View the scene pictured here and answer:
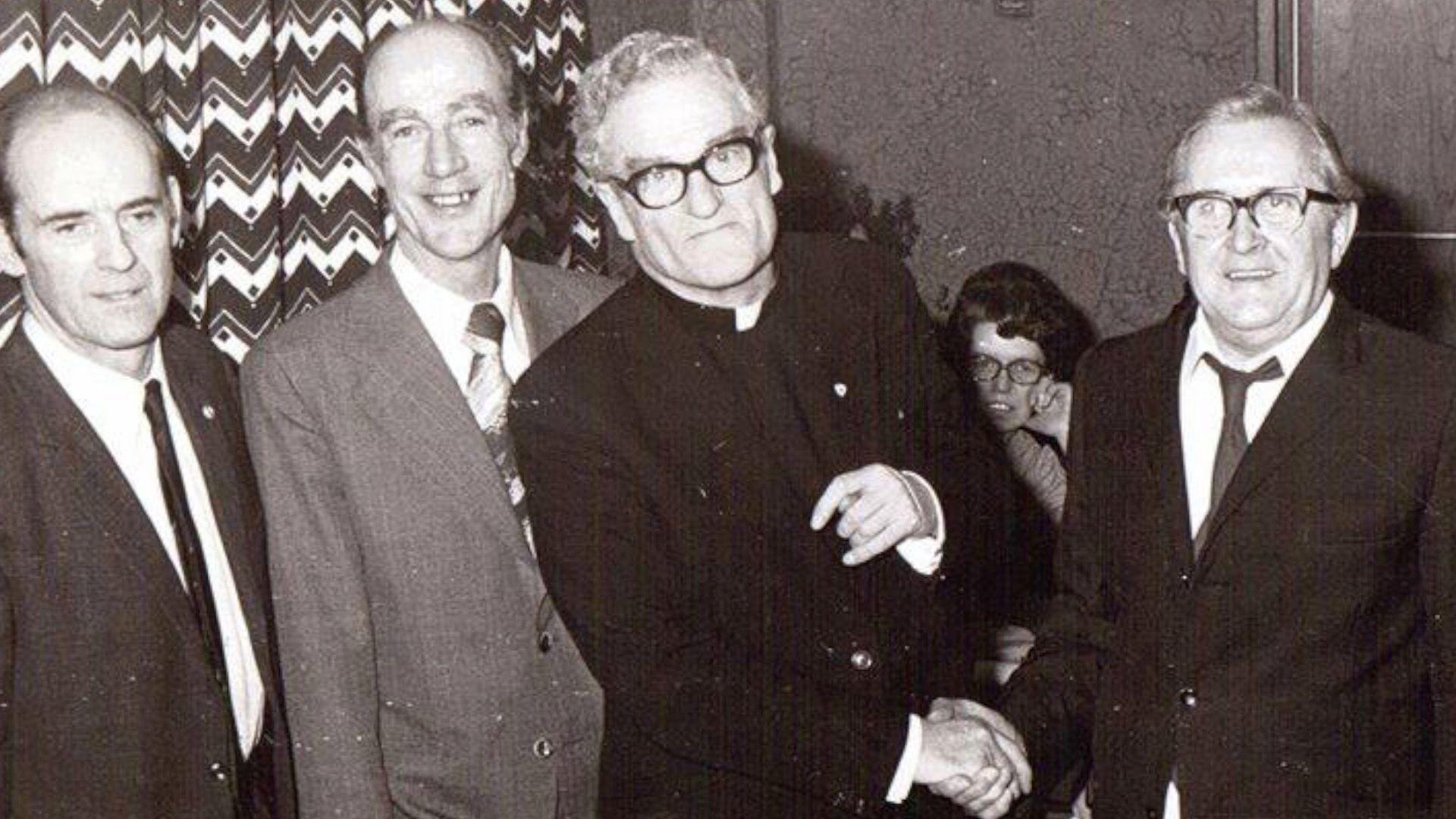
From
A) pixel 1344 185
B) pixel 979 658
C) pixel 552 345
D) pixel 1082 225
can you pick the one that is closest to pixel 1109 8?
pixel 1082 225

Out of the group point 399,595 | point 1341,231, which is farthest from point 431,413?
point 1341,231

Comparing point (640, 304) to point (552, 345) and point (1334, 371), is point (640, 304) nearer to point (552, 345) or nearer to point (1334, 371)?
point (552, 345)

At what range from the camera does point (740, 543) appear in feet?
6.22

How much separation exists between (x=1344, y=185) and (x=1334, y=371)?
9.6 inches

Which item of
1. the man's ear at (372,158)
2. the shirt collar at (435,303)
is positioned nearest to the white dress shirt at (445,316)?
the shirt collar at (435,303)

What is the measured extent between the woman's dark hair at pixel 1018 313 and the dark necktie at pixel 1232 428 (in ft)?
5.12

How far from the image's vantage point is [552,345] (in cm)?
193

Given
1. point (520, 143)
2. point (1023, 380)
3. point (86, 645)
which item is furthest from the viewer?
point (1023, 380)

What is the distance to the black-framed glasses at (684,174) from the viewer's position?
1.86 metres

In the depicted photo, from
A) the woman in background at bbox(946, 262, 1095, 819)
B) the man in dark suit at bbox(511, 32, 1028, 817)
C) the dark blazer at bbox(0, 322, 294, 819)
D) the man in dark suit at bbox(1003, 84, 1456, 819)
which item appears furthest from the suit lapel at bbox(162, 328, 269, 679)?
the woman in background at bbox(946, 262, 1095, 819)

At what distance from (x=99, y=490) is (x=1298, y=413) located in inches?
56.7

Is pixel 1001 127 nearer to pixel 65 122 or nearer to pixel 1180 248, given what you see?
pixel 1180 248

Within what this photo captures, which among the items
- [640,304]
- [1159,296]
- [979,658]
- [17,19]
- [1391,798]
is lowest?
[979,658]

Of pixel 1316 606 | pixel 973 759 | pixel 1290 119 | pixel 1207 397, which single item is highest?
pixel 1290 119
